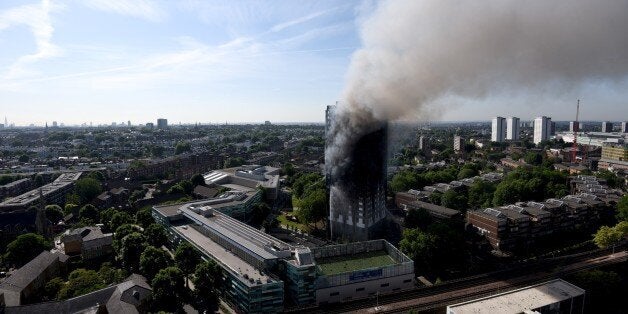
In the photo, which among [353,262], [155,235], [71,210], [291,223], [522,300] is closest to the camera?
[522,300]

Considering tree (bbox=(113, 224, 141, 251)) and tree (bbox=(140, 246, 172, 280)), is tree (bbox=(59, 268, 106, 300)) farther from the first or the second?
tree (bbox=(113, 224, 141, 251))

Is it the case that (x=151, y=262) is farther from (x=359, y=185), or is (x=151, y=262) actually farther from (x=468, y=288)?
(x=468, y=288)

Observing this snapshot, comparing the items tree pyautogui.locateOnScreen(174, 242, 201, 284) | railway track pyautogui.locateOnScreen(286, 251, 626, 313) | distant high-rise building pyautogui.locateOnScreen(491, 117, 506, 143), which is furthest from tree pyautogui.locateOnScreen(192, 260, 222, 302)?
distant high-rise building pyautogui.locateOnScreen(491, 117, 506, 143)

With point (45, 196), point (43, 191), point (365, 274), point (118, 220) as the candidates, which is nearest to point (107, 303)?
point (365, 274)

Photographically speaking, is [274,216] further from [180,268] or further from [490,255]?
[490,255]

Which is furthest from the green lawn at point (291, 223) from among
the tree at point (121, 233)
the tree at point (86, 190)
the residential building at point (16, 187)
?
the residential building at point (16, 187)

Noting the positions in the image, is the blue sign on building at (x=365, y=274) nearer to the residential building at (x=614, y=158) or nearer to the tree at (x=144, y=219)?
the tree at (x=144, y=219)

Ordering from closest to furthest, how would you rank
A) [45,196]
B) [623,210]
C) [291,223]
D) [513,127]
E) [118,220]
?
[118,220]
[623,210]
[291,223]
[45,196]
[513,127]
